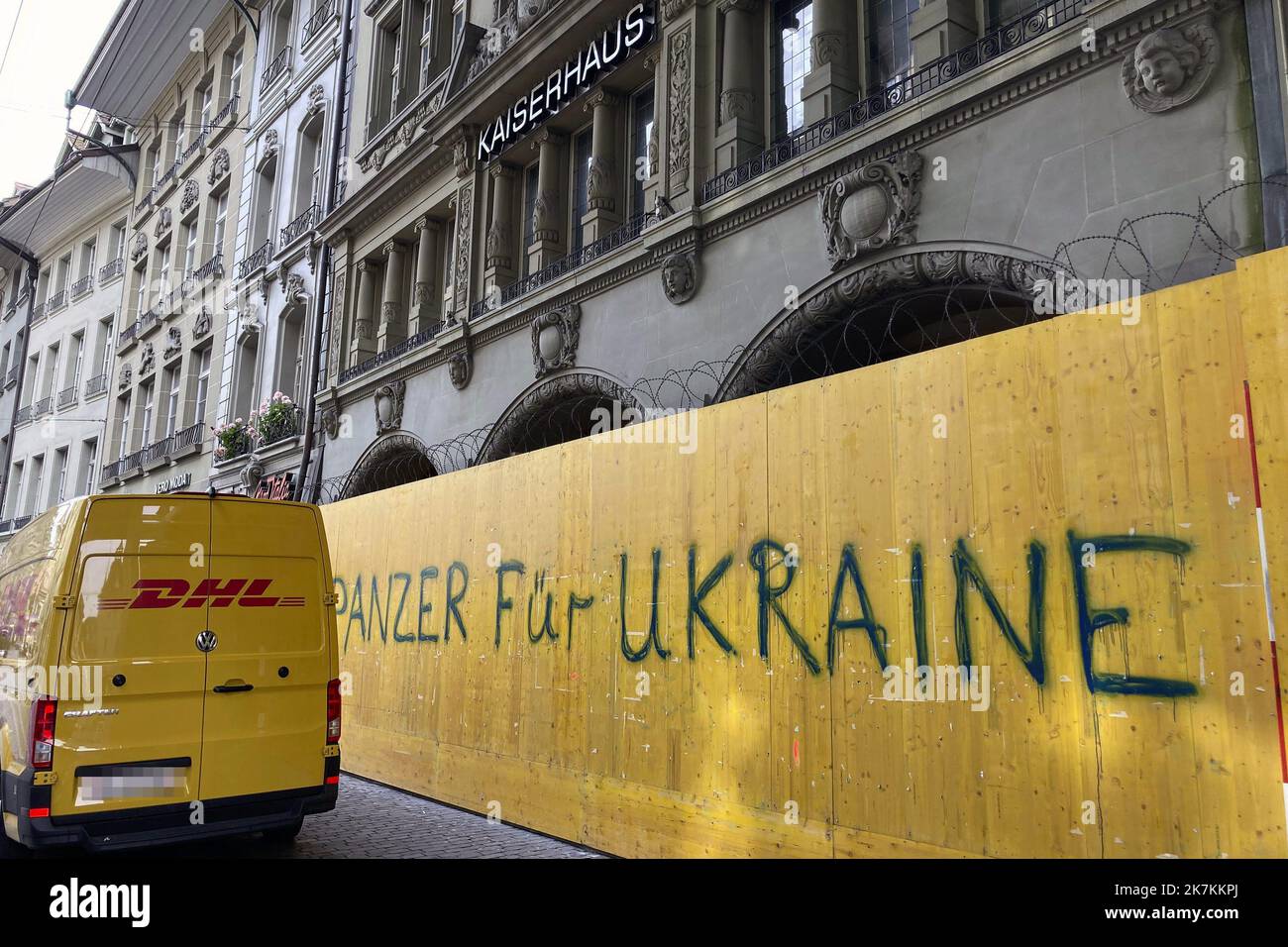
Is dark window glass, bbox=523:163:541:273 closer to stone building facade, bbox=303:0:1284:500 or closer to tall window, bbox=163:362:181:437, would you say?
stone building facade, bbox=303:0:1284:500

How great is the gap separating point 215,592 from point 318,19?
19000 mm

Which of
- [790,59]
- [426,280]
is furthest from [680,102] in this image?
[426,280]

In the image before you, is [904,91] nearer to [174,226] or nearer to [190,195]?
[190,195]

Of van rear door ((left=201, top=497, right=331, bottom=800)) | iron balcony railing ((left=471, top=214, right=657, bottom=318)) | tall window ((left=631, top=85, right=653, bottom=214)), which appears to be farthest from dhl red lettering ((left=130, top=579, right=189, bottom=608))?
tall window ((left=631, top=85, right=653, bottom=214))

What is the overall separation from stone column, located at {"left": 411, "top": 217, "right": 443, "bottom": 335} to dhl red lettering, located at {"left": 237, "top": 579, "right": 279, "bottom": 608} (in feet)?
31.0

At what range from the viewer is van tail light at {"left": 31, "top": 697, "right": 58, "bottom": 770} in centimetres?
561

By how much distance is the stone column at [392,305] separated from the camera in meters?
16.8

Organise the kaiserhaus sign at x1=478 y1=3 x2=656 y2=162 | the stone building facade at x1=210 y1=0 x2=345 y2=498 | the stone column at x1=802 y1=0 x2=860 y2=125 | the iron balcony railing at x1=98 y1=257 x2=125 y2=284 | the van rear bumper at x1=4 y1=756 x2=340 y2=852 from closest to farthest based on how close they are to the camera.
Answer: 1. the van rear bumper at x1=4 y1=756 x2=340 y2=852
2. the stone column at x1=802 y1=0 x2=860 y2=125
3. the kaiserhaus sign at x1=478 y1=3 x2=656 y2=162
4. the stone building facade at x1=210 y1=0 x2=345 y2=498
5. the iron balcony railing at x1=98 y1=257 x2=125 y2=284

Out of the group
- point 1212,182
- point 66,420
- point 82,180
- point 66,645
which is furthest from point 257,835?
point 82,180

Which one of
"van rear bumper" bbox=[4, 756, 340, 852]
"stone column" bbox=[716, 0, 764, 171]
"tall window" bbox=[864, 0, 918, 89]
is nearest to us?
"van rear bumper" bbox=[4, 756, 340, 852]

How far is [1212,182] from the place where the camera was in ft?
19.8

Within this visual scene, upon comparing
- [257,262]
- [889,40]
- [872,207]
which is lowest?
[872,207]

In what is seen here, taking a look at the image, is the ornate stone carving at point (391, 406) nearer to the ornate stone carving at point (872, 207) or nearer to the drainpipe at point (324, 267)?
the drainpipe at point (324, 267)

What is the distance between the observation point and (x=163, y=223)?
2698 centimetres
